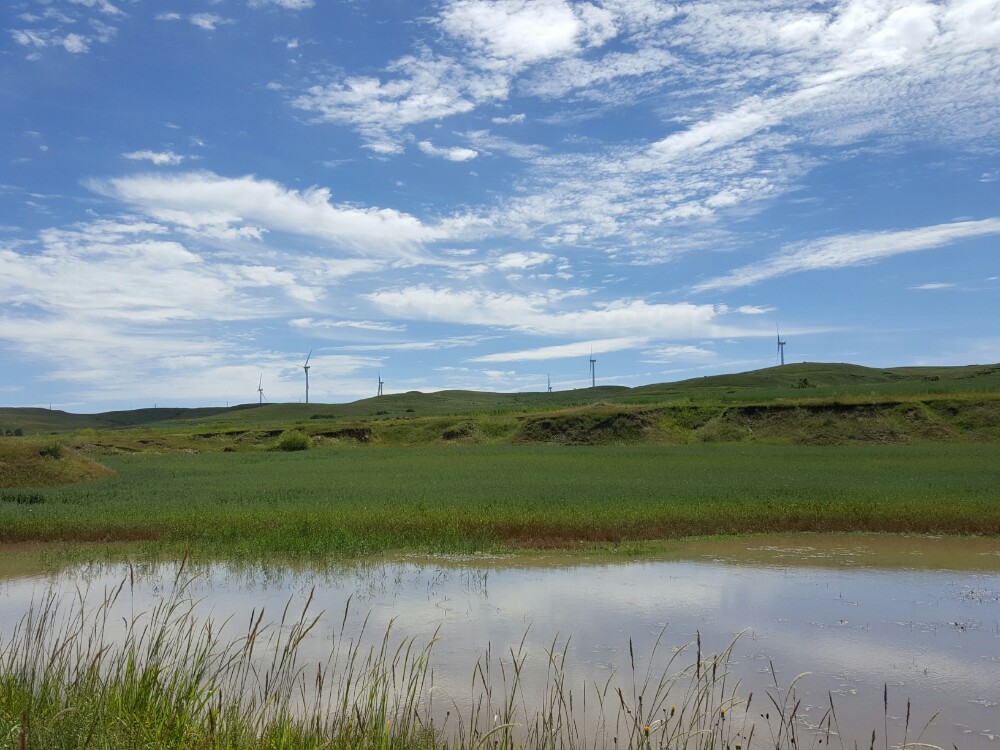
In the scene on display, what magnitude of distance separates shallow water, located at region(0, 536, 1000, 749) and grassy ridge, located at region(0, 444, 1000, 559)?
185 centimetres

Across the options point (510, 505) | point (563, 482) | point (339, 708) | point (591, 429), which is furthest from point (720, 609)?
point (591, 429)

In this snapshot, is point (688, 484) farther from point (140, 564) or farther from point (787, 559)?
point (140, 564)

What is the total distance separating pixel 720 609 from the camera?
1369 cm

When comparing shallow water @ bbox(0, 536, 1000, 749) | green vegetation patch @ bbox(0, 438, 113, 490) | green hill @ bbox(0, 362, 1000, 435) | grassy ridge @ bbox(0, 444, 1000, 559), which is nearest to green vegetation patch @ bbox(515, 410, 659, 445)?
green hill @ bbox(0, 362, 1000, 435)

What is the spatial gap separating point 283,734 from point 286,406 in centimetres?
14717

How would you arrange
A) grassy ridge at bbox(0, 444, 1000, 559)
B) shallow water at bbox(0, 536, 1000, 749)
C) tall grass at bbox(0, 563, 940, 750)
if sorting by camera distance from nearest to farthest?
tall grass at bbox(0, 563, 940, 750)
shallow water at bbox(0, 536, 1000, 749)
grassy ridge at bbox(0, 444, 1000, 559)

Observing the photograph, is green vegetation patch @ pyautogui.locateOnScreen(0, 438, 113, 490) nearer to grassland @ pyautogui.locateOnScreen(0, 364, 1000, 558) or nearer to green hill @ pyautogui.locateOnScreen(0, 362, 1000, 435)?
grassland @ pyautogui.locateOnScreen(0, 364, 1000, 558)

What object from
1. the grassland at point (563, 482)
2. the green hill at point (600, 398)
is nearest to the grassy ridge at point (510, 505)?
the grassland at point (563, 482)

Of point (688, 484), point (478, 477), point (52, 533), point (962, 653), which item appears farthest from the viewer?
point (478, 477)

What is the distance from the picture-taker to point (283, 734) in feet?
20.2

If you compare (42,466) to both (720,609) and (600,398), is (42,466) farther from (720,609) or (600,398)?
(600,398)

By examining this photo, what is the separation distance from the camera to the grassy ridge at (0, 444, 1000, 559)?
21.5 meters

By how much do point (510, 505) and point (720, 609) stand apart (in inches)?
449

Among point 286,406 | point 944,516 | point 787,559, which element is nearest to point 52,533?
point 787,559
